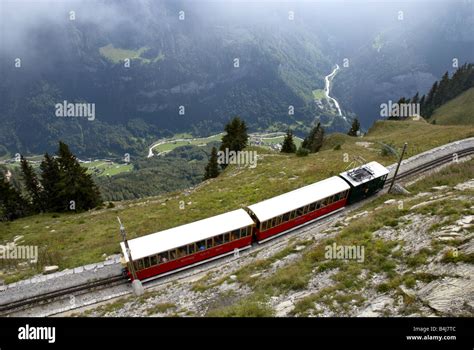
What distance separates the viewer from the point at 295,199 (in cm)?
3391

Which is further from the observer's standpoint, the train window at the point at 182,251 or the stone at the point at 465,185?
the stone at the point at 465,185

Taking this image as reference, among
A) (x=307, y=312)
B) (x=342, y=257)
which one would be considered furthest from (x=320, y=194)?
(x=307, y=312)

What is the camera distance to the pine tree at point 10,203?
6719 cm

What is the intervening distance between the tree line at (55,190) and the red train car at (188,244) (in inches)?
1384

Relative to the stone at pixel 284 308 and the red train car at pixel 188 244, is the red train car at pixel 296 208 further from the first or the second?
the stone at pixel 284 308

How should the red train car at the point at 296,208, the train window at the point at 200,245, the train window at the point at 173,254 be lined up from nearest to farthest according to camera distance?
the train window at the point at 173,254
the train window at the point at 200,245
the red train car at the point at 296,208

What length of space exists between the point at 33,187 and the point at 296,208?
5987 centimetres

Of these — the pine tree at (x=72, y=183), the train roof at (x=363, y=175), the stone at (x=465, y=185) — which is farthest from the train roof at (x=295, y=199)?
the pine tree at (x=72, y=183)

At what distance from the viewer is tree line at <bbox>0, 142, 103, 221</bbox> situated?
190 feet

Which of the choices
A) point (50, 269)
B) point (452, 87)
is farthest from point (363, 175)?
point (452, 87)

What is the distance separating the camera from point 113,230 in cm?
3838

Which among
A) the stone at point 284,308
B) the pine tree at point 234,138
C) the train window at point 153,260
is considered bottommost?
the train window at point 153,260
